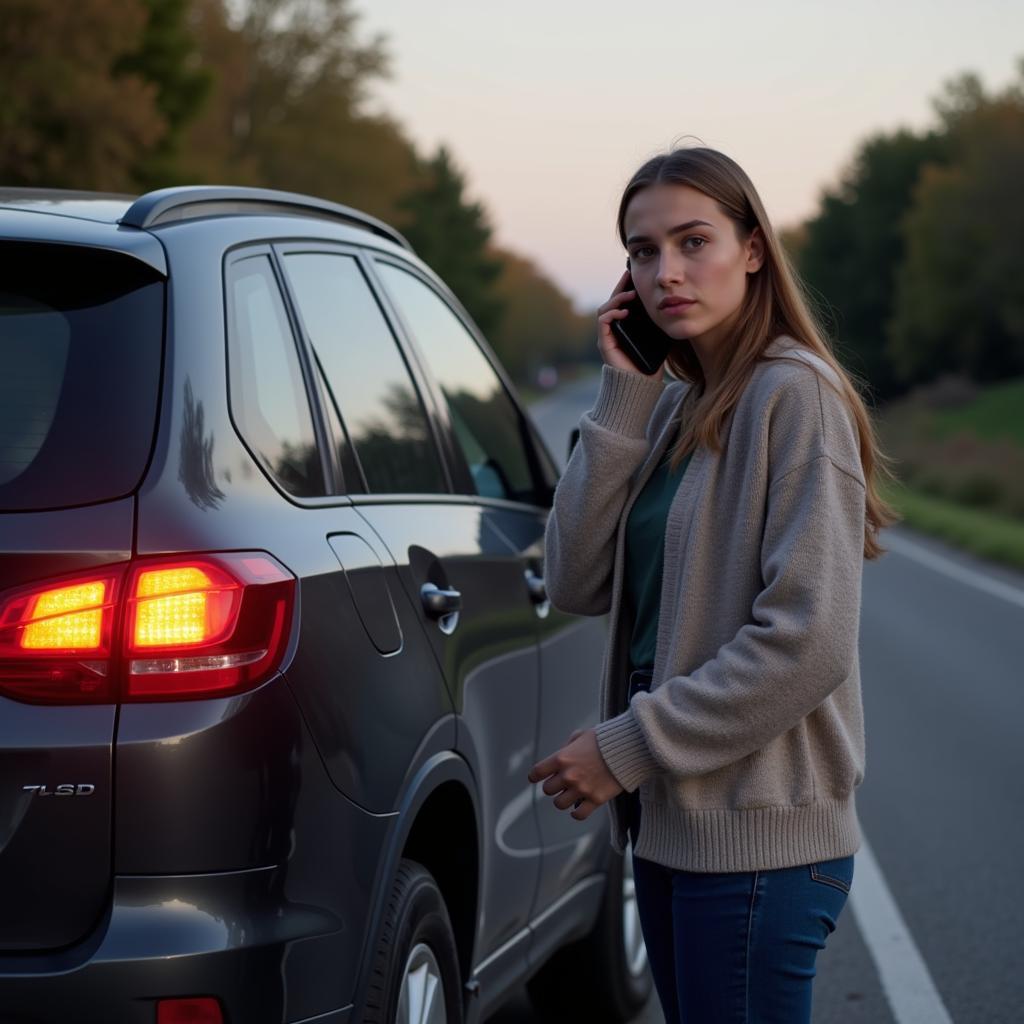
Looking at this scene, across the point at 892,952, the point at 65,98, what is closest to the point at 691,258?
the point at 892,952

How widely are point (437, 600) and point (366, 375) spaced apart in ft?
1.88

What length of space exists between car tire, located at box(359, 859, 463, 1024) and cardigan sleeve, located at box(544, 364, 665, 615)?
1.87 feet

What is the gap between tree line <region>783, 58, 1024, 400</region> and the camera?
233 ft

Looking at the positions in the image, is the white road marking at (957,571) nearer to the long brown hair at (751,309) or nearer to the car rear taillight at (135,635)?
the long brown hair at (751,309)

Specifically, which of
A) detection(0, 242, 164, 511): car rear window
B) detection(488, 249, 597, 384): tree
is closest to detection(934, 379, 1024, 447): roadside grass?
detection(0, 242, 164, 511): car rear window

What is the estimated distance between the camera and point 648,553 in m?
2.71

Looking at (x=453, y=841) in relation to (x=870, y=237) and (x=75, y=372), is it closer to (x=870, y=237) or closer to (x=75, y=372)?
(x=75, y=372)

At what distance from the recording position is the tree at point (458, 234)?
87.2m

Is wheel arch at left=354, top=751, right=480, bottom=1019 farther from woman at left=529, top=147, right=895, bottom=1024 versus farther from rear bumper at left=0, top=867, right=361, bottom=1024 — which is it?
rear bumper at left=0, top=867, right=361, bottom=1024

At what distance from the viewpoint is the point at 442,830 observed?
3279 mm

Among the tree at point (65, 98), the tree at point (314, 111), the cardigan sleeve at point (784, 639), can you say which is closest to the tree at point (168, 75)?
the tree at point (65, 98)

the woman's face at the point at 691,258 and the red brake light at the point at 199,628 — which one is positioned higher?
the woman's face at the point at 691,258

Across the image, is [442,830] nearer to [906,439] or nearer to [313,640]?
[313,640]

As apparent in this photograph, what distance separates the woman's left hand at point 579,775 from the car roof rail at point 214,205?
1.08 metres
